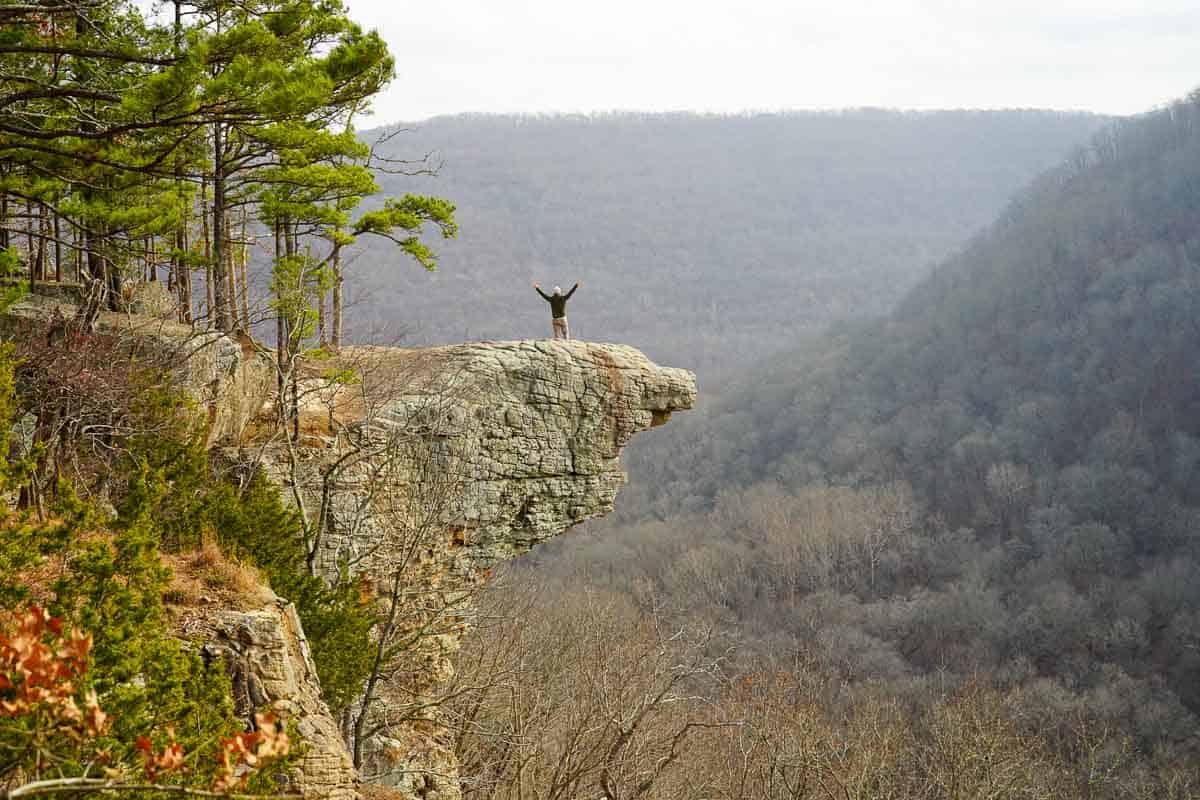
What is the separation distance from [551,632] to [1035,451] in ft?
140

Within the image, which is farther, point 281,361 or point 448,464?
point 448,464

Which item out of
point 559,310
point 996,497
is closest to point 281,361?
point 559,310

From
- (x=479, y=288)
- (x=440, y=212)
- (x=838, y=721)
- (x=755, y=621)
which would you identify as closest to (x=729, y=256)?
(x=479, y=288)

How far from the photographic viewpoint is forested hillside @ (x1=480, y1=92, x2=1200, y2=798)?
43.1 metres

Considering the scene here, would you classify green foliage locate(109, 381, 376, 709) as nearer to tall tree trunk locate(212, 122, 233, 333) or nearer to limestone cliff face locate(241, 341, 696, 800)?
limestone cliff face locate(241, 341, 696, 800)

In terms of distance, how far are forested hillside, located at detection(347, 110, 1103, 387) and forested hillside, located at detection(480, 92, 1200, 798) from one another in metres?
17.5

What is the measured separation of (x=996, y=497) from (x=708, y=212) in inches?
3078

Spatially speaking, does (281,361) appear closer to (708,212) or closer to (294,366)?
(294,366)

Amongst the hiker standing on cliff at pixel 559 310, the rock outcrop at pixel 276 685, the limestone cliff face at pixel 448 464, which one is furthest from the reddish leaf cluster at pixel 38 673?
the hiker standing on cliff at pixel 559 310

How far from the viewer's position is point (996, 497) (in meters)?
60.9

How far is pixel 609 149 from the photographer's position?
144 m

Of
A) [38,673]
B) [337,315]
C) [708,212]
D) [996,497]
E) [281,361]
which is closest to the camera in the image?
[38,673]

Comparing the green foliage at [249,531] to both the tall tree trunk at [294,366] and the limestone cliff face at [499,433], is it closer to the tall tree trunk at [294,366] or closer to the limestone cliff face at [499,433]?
the tall tree trunk at [294,366]

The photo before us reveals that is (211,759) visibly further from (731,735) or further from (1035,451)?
(1035,451)
